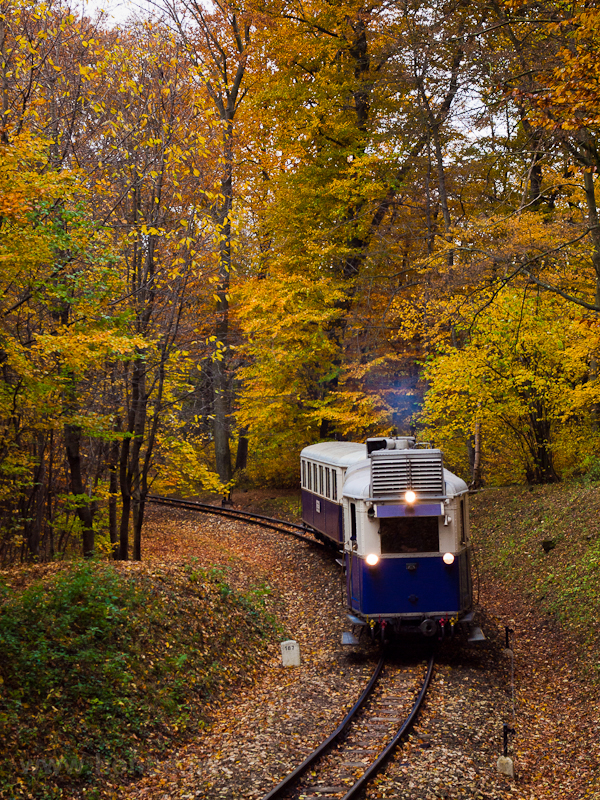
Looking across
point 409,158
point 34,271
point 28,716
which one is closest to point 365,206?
point 409,158

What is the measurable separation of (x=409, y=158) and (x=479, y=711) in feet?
63.3

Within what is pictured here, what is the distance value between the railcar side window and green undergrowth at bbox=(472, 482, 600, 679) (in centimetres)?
305

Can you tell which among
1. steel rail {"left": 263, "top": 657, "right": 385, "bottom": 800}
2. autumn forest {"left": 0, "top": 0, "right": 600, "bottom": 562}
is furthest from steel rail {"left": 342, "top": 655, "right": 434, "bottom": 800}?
autumn forest {"left": 0, "top": 0, "right": 600, "bottom": 562}

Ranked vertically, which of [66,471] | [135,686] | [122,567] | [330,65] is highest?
[330,65]

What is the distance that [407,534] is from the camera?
11.8 metres

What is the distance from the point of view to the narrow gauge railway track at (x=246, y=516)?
2223cm

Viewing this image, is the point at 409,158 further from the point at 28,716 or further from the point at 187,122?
the point at 28,716

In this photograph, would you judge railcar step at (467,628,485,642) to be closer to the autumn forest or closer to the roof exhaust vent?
the roof exhaust vent

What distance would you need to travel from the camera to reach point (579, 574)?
1376 centimetres

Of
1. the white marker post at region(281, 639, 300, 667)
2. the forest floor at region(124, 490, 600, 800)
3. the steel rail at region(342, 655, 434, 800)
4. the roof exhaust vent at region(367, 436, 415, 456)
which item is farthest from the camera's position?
the roof exhaust vent at region(367, 436, 415, 456)

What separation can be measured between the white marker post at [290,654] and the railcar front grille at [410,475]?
123 inches

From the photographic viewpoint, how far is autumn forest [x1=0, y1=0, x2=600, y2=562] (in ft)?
34.6

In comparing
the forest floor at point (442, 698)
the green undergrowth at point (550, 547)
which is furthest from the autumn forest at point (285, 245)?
the forest floor at point (442, 698)

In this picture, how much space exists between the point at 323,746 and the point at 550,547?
9445 millimetres
